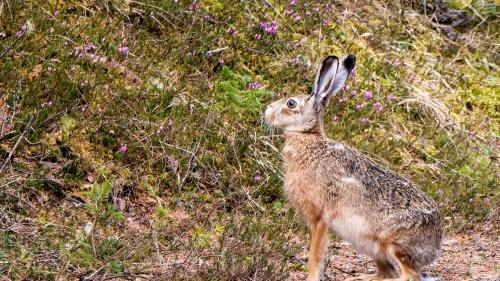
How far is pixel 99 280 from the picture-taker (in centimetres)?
546

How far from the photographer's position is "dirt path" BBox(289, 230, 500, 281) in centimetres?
695

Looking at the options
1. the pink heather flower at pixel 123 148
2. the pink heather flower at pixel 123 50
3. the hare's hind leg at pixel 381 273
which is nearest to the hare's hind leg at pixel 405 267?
the hare's hind leg at pixel 381 273

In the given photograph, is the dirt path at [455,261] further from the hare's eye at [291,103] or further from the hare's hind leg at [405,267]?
the hare's eye at [291,103]

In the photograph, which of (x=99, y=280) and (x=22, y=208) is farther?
(x=22, y=208)

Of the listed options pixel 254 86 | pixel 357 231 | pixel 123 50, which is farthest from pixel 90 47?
pixel 357 231

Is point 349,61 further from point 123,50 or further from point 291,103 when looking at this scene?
point 123,50

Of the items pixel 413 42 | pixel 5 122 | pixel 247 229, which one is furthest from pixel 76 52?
pixel 413 42

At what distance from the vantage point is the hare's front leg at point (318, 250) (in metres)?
6.35

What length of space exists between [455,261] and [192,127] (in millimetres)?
2770

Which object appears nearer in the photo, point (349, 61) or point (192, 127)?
point (349, 61)

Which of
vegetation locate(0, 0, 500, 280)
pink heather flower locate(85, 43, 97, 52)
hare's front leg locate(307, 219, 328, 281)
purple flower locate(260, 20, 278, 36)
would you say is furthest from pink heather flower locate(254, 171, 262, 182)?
purple flower locate(260, 20, 278, 36)

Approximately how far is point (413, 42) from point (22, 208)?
690 cm

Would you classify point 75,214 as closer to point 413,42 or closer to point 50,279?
point 50,279

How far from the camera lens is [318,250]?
251 inches
